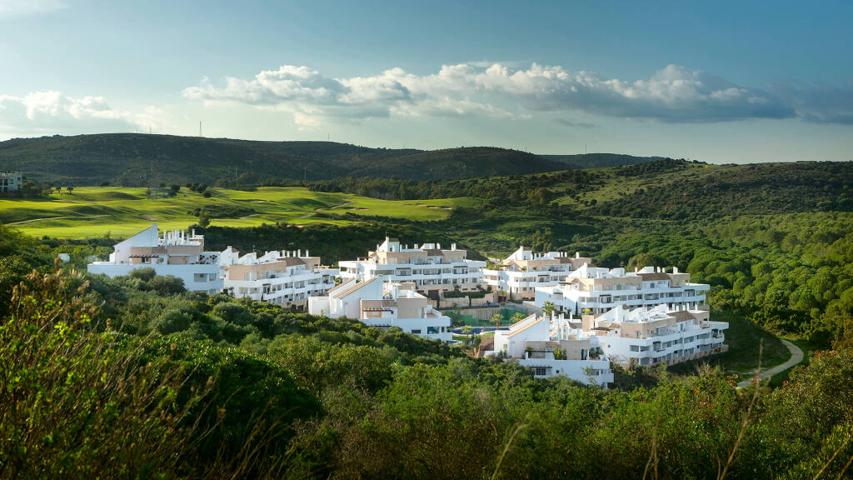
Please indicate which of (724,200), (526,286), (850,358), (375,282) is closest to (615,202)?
(724,200)

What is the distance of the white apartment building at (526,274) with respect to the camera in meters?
58.3

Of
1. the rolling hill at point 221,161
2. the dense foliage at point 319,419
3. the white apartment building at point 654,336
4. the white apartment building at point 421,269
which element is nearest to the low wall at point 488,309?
the white apartment building at point 421,269

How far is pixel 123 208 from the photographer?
72125 millimetres

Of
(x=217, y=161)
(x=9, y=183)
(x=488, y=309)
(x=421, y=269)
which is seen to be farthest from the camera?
(x=217, y=161)

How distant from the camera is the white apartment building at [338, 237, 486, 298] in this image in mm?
56312

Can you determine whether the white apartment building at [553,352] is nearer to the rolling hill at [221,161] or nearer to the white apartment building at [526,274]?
the white apartment building at [526,274]

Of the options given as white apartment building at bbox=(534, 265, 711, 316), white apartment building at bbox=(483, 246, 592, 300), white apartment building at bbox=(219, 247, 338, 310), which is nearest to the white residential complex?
white apartment building at bbox=(534, 265, 711, 316)

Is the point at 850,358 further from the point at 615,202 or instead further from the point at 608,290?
the point at 615,202

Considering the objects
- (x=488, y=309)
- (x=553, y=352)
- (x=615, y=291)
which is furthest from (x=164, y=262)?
(x=615, y=291)

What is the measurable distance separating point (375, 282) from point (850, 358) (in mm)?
24245

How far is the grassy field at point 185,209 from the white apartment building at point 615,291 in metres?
29.1

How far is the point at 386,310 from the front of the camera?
38781 millimetres

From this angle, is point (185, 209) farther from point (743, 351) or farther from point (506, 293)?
point (743, 351)

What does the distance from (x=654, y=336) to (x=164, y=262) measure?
22808 millimetres
